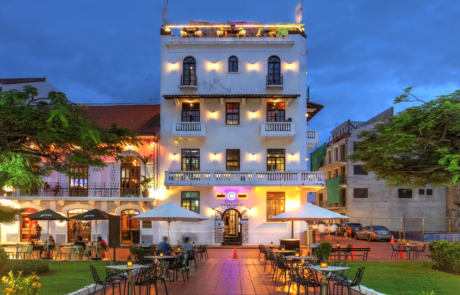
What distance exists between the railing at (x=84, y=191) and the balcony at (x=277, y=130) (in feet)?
32.8

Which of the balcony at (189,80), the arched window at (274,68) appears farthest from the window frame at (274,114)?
the balcony at (189,80)

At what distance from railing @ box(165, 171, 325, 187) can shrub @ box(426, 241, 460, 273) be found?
13.3m

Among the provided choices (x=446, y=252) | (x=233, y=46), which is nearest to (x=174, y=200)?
(x=233, y=46)

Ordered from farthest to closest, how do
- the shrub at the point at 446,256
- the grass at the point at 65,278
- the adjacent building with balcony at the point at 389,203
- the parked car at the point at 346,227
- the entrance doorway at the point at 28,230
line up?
1. the adjacent building with balcony at the point at 389,203
2. the parked car at the point at 346,227
3. the entrance doorway at the point at 28,230
4. the shrub at the point at 446,256
5. the grass at the point at 65,278

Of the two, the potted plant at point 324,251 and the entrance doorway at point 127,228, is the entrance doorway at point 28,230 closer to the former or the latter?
the entrance doorway at point 127,228

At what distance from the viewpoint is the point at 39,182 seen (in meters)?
18.9

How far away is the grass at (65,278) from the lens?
12.9 metres

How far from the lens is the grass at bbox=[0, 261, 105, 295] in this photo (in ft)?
42.3

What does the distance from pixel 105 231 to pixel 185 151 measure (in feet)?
26.5

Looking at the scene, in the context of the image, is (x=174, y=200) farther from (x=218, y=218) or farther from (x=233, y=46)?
(x=233, y=46)

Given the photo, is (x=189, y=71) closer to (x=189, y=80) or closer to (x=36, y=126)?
(x=189, y=80)

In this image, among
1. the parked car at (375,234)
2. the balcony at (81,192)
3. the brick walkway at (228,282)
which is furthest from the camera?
the parked car at (375,234)

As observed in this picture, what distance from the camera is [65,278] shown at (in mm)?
15227

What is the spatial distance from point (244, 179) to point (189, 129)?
17.3ft
